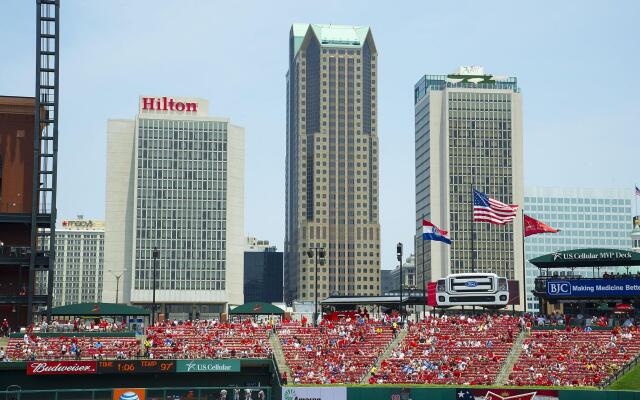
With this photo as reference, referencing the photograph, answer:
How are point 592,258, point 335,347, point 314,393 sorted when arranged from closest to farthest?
point 314,393 → point 335,347 → point 592,258

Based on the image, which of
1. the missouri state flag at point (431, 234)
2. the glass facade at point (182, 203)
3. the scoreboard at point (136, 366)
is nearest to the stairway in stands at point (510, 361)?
the missouri state flag at point (431, 234)

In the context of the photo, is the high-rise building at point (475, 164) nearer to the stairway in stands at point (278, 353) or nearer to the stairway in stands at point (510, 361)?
the stairway in stands at point (510, 361)

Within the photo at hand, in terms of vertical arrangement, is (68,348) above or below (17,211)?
below

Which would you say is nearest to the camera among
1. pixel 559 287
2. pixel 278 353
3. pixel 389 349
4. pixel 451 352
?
pixel 451 352

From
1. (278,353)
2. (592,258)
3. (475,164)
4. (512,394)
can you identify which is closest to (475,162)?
(475,164)

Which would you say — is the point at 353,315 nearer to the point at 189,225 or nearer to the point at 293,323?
the point at 293,323

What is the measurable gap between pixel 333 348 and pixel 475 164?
134862 millimetres

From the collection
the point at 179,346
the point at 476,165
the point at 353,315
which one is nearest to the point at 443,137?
the point at 476,165

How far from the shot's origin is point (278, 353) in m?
66.1

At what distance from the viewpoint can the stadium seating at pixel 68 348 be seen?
203 ft

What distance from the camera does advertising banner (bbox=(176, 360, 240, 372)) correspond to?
6225cm

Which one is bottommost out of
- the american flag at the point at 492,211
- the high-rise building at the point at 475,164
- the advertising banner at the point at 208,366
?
the advertising banner at the point at 208,366

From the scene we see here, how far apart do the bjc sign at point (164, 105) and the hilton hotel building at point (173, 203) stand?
18 centimetres

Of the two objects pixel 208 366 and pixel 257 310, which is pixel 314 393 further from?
pixel 257 310
